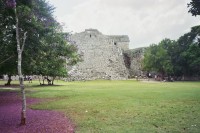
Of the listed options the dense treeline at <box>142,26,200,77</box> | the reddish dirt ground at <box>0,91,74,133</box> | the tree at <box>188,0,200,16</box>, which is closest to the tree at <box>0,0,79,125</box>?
the reddish dirt ground at <box>0,91,74,133</box>

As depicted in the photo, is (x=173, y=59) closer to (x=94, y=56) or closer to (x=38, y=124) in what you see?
(x=94, y=56)

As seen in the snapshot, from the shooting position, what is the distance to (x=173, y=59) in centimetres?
7700

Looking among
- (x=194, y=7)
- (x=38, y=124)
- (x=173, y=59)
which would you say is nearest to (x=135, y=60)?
(x=173, y=59)

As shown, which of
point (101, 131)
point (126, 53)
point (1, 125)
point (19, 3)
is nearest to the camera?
point (101, 131)

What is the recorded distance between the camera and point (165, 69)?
74500 millimetres

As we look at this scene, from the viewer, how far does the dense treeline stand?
240 ft

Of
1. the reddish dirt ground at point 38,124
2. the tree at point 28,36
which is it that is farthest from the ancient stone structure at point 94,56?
the reddish dirt ground at point 38,124

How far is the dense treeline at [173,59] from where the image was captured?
2878 inches

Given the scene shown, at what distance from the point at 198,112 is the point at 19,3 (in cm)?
1516

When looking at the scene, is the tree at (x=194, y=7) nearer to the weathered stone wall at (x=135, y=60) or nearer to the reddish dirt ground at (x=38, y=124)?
the reddish dirt ground at (x=38, y=124)

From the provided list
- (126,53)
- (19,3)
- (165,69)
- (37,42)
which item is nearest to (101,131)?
Result: (19,3)

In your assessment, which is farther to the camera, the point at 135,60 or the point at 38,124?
the point at 135,60

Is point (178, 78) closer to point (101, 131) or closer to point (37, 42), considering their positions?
point (37, 42)

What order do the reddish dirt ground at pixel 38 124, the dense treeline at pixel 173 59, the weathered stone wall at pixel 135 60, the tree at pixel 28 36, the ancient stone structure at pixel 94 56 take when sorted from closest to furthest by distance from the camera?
the reddish dirt ground at pixel 38 124, the tree at pixel 28 36, the dense treeline at pixel 173 59, the ancient stone structure at pixel 94 56, the weathered stone wall at pixel 135 60
